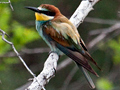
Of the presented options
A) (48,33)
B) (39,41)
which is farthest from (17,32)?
(39,41)

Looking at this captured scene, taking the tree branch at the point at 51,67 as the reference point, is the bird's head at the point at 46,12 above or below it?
above

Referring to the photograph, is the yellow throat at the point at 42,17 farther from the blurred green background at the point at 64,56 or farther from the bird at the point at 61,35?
the blurred green background at the point at 64,56

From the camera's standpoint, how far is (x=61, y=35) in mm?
2920

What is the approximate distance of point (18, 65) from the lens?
17.9 ft

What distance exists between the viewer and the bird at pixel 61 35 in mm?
2842

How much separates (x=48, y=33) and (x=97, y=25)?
233 cm

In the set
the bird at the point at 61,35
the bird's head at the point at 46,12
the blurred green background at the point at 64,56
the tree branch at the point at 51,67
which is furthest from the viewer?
the blurred green background at the point at 64,56

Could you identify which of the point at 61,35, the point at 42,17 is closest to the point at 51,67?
the point at 61,35

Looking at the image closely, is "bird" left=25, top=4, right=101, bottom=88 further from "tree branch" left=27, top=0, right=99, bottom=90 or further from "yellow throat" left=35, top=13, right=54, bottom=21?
"tree branch" left=27, top=0, right=99, bottom=90

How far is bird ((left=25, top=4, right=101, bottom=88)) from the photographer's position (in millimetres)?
2842

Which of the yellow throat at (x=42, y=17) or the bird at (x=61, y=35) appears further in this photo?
the yellow throat at (x=42, y=17)

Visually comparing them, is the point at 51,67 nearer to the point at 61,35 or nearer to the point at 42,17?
the point at 61,35

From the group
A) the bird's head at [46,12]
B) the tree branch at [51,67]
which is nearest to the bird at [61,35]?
the bird's head at [46,12]

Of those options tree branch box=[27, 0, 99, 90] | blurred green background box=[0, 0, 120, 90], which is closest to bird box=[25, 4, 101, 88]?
tree branch box=[27, 0, 99, 90]
